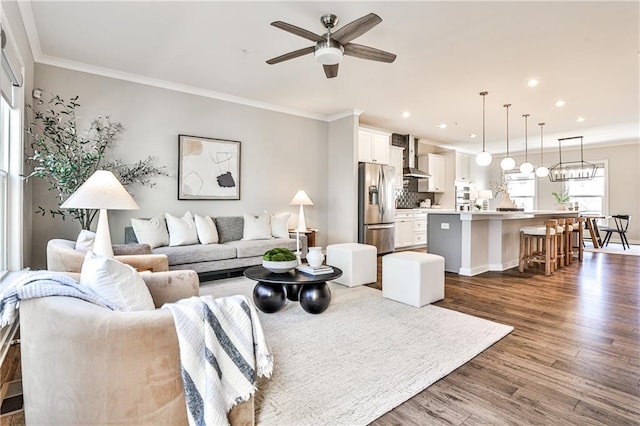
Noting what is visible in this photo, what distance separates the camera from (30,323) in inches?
52.0

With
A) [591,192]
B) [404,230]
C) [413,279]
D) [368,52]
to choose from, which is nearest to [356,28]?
[368,52]

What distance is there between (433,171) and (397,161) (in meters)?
1.60

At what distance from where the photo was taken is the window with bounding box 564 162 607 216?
901 centimetres

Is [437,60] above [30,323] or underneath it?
above

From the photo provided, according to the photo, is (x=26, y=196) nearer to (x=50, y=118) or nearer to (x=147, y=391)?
(x=50, y=118)

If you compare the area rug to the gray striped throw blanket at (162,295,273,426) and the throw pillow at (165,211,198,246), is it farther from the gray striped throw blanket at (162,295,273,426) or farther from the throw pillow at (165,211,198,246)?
the throw pillow at (165,211,198,246)

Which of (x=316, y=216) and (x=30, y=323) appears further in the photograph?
(x=316, y=216)

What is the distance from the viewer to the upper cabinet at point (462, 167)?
31.3ft

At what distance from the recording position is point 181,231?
4.36 metres

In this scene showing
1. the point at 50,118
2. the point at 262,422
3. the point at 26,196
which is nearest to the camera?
the point at 262,422

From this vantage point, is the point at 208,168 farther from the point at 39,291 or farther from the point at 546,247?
the point at 546,247

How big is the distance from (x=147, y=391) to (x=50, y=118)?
4018mm

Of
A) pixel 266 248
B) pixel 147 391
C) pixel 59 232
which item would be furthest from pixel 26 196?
pixel 147 391

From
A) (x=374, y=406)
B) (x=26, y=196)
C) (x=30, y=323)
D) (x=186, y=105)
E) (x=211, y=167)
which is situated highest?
(x=186, y=105)
